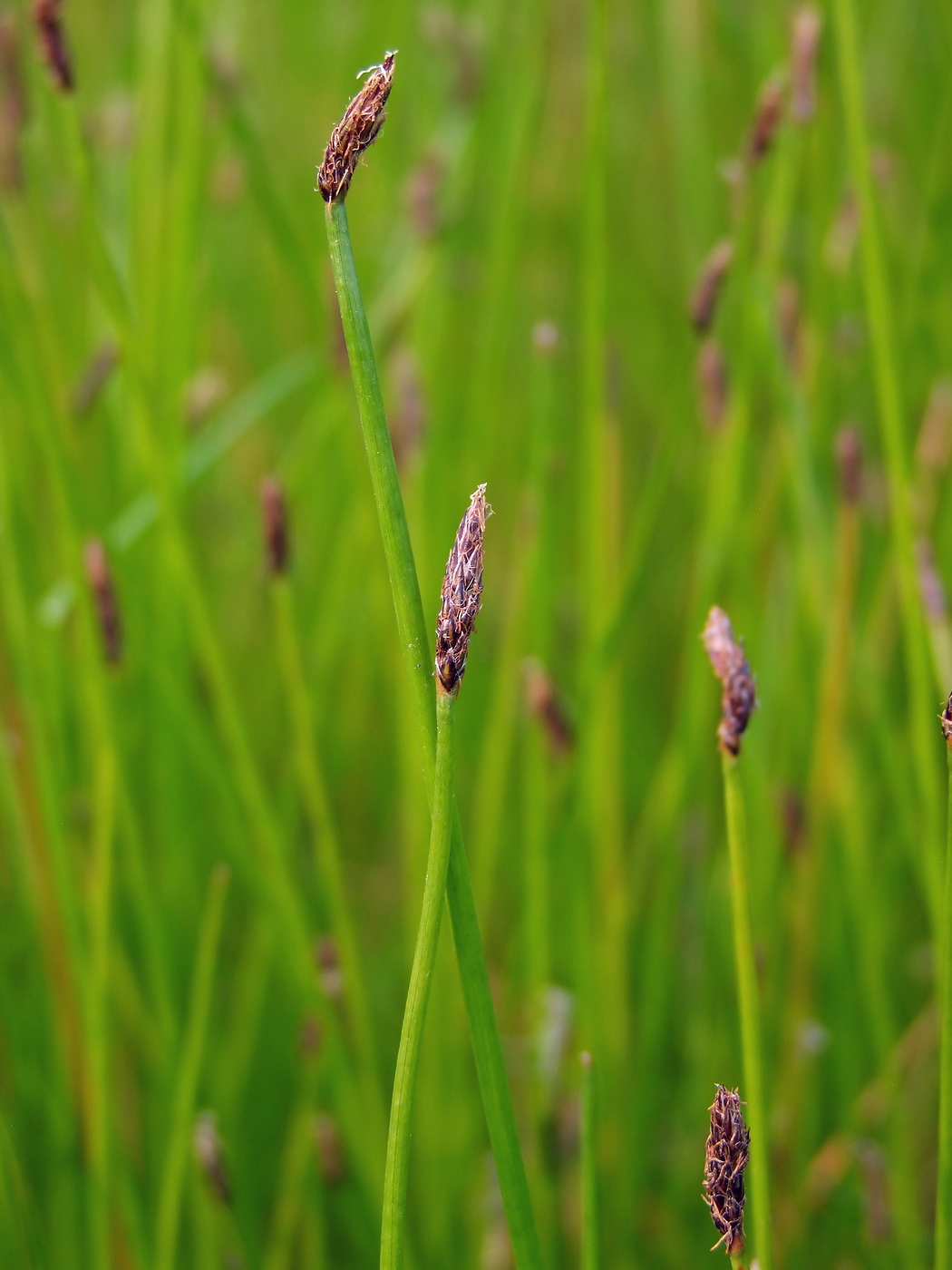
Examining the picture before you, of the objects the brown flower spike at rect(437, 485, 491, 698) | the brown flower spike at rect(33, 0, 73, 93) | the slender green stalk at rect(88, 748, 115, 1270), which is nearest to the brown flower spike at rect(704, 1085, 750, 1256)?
the brown flower spike at rect(437, 485, 491, 698)

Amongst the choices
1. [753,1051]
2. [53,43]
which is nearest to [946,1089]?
[753,1051]

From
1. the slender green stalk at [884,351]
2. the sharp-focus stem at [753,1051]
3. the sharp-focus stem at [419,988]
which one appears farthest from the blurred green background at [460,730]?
the sharp-focus stem at [753,1051]

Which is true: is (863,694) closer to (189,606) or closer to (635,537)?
(635,537)

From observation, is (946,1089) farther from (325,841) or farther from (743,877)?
(325,841)

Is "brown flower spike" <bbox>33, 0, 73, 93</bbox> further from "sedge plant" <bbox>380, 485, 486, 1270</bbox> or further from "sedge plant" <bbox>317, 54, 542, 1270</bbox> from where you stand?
"sedge plant" <bbox>380, 485, 486, 1270</bbox>

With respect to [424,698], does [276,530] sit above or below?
above

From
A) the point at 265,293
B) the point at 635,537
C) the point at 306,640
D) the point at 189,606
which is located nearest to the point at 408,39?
the point at 265,293

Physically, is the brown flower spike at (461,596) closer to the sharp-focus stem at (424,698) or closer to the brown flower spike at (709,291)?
the sharp-focus stem at (424,698)
